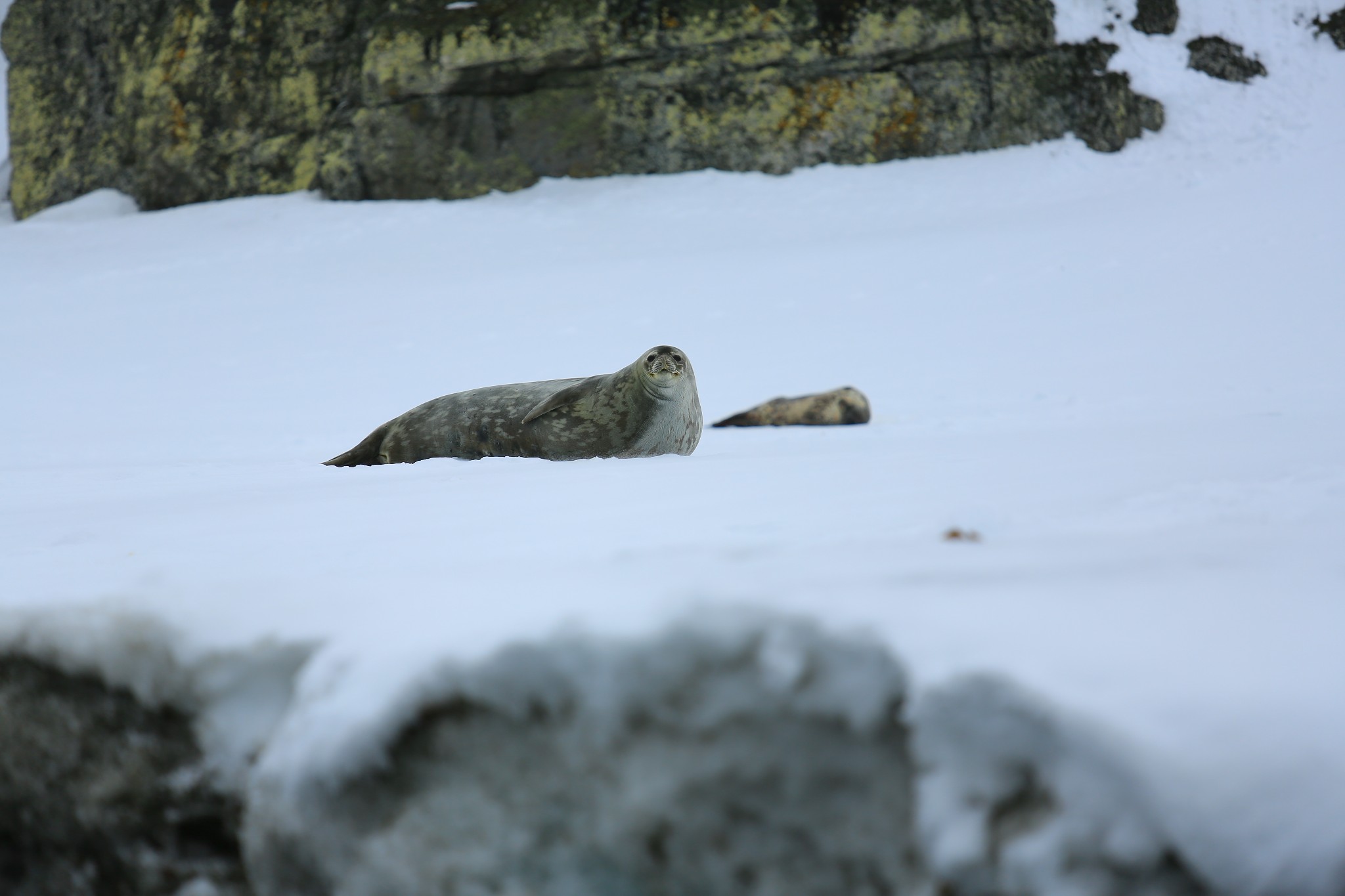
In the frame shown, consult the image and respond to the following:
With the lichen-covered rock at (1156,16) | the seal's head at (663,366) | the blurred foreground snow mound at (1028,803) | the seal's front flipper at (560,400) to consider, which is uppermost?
the lichen-covered rock at (1156,16)

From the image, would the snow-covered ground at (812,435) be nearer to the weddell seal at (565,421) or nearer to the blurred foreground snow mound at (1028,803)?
the blurred foreground snow mound at (1028,803)

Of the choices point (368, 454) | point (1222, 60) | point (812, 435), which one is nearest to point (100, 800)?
point (368, 454)

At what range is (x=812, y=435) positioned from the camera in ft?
12.3

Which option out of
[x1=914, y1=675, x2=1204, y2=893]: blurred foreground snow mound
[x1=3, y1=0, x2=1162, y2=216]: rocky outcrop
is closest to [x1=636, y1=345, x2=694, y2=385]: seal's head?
[x1=914, y1=675, x2=1204, y2=893]: blurred foreground snow mound

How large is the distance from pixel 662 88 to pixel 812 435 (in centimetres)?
870

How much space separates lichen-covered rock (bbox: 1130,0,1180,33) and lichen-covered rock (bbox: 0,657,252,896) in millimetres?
13103

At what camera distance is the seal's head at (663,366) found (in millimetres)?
A: 3264

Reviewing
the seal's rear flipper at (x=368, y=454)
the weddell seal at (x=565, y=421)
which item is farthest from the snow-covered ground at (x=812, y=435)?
the seal's rear flipper at (x=368, y=454)

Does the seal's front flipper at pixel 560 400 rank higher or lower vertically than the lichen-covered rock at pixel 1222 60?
lower

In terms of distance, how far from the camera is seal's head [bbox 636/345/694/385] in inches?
128

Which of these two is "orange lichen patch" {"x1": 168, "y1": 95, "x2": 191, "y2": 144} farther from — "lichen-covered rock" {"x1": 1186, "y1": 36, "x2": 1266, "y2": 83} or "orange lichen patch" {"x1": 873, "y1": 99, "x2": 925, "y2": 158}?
"lichen-covered rock" {"x1": 1186, "y1": 36, "x2": 1266, "y2": 83}

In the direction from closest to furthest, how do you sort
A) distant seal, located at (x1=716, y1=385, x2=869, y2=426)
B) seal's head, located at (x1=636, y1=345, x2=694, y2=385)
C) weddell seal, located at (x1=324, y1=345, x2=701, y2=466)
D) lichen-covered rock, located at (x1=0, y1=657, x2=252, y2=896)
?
lichen-covered rock, located at (x1=0, y1=657, x2=252, y2=896)
seal's head, located at (x1=636, y1=345, x2=694, y2=385)
weddell seal, located at (x1=324, y1=345, x2=701, y2=466)
distant seal, located at (x1=716, y1=385, x2=869, y2=426)

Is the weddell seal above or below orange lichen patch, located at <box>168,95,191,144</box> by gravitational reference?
below

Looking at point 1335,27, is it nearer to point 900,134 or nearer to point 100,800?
point 900,134
